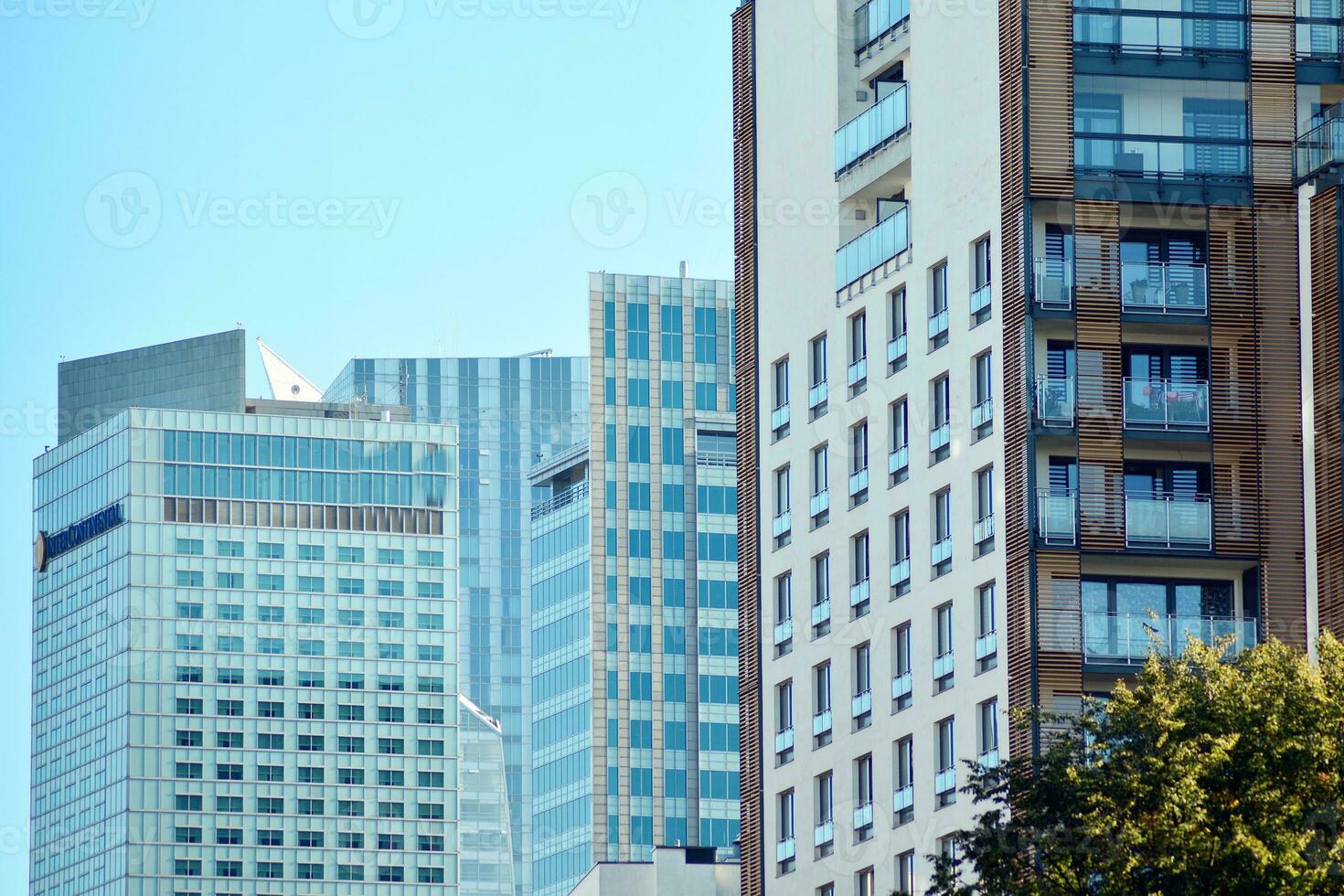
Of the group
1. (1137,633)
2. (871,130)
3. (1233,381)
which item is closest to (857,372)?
(871,130)

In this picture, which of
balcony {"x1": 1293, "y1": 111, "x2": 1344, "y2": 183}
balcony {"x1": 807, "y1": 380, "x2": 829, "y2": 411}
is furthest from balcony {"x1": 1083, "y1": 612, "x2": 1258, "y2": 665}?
balcony {"x1": 807, "y1": 380, "x2": 829, "y2": 411}

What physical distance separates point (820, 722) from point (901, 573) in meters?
6.71

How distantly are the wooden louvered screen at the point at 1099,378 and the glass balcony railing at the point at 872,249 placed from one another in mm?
8986

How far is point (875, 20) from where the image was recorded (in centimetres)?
9906

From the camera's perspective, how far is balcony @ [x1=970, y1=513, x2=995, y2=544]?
284 ft

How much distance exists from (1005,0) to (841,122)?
12511 millimetres

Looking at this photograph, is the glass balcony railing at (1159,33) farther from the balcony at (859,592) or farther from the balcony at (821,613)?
the balcony at (821,613)

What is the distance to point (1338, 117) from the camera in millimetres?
85812

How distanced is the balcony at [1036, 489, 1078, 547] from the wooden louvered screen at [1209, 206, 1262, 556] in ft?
13.3

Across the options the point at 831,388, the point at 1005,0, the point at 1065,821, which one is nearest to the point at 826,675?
the point at 831,388

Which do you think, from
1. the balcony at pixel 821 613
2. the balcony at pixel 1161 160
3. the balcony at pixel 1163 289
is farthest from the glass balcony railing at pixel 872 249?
the balcony at pixel 821 613

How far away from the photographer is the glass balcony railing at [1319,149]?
8562 centimetres

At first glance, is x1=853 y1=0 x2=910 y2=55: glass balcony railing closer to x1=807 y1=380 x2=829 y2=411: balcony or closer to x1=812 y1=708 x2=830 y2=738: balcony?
x1=807 y1=380 x2=829 y2=411: balcony

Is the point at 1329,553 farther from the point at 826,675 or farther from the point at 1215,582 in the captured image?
the point at 826,675
